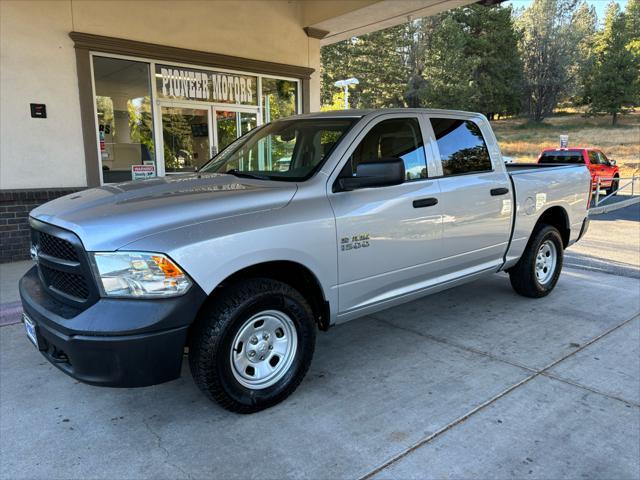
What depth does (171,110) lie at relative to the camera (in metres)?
9.25

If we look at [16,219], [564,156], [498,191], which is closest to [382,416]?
[498,191]

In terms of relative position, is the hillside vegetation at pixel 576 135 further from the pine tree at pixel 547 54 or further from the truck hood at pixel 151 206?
the truck hood at pixel 151 206

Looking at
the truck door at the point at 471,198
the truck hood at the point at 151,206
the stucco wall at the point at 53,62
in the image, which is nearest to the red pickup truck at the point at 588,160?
the stucco wall at the point at 53,62

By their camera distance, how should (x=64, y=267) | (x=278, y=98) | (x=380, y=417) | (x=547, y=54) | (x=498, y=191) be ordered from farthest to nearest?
(x=547, y=54)
(x=278, y=98)
(x=498, y=191)
(x=380, y=417)
(x=64, y=267)

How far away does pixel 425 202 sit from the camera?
3945 millimetres

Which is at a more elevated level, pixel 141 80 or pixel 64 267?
pixel 141 80

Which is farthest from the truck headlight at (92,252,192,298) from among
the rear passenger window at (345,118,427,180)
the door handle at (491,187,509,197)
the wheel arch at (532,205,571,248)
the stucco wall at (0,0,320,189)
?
the stucco wall at (0,0,320,189)

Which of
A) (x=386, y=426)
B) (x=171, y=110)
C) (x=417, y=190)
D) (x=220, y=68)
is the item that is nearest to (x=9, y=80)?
(x=171, y=110)

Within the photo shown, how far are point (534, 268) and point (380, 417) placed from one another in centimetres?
305

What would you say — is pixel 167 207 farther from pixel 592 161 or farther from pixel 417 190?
pixel 592 161

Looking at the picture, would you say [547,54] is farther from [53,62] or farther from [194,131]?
[53,62]

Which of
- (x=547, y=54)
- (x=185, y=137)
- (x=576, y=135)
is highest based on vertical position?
(x=547, y=54)

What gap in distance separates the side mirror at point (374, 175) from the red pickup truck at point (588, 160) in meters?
16.9

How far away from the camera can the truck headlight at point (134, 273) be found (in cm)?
262
